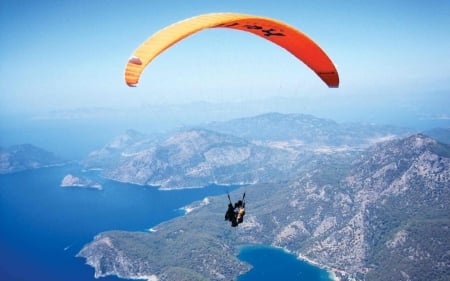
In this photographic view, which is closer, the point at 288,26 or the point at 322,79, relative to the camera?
the point at 288,26

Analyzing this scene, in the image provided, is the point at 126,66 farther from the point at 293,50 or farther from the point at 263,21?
the point at 293,50

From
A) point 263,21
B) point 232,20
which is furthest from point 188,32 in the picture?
point 263,21

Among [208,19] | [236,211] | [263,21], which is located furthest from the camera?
[236,211]

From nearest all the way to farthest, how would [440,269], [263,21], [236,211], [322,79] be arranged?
[263,21], [236,211], [322,79], [440,269]

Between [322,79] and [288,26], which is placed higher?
[288,26]

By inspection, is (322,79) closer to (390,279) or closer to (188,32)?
(188,32)

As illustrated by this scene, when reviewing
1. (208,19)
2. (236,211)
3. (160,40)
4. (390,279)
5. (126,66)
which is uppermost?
(208,19)
